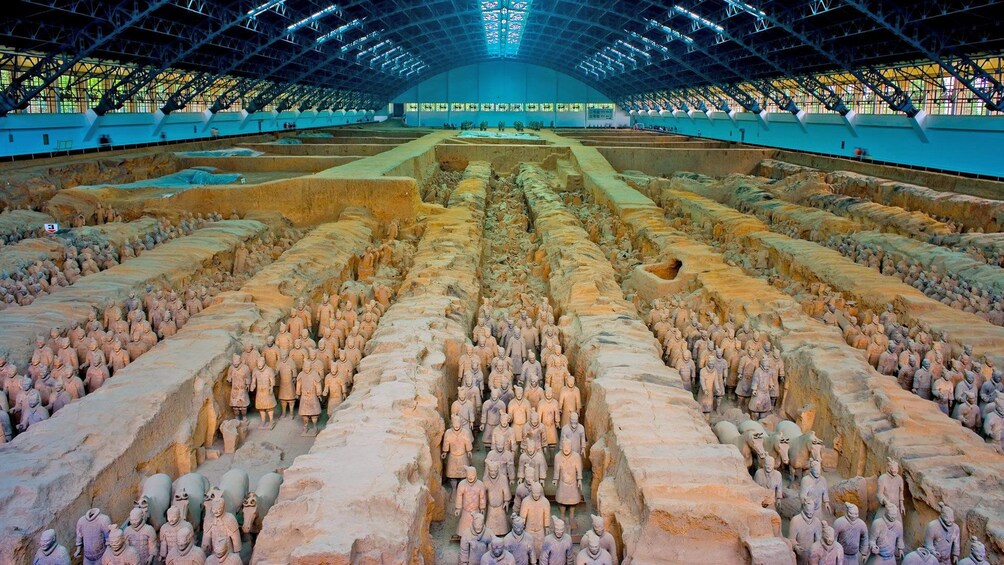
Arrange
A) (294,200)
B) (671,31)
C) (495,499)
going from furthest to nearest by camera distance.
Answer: (671,31)
(294,200)
(495,499)

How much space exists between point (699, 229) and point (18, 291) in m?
10.3

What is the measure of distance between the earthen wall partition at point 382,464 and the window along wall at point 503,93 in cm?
4210

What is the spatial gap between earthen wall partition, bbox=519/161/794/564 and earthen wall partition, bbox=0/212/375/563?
2.91 meters

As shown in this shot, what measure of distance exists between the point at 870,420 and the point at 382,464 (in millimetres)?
3488

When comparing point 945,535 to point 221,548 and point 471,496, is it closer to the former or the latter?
point 471,496

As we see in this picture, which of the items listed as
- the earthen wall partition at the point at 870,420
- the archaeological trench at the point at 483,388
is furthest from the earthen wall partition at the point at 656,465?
the earthen wall partition at the point at 870,420

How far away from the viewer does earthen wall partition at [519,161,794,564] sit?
13.2ft

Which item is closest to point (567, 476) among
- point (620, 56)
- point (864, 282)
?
point (864, 282)

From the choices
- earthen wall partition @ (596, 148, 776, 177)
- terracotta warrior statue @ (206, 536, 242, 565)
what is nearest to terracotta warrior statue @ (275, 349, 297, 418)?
terracotta warrior statue @ (206, 536, 242, 565)

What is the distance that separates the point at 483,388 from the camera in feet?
22.0

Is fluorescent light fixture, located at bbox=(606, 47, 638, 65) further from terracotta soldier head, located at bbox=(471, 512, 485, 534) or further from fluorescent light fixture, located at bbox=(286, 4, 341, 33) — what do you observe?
terracotta soldier head, located at bbox=(471, 512, 485, 534)

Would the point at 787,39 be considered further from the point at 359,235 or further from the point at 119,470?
the point at 119,470

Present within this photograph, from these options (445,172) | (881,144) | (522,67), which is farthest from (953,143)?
(522,67)

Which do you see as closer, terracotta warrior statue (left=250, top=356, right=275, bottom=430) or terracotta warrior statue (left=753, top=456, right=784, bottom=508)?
terracotta warrior statue (left=753, top=456, right=784, bottom=508)
